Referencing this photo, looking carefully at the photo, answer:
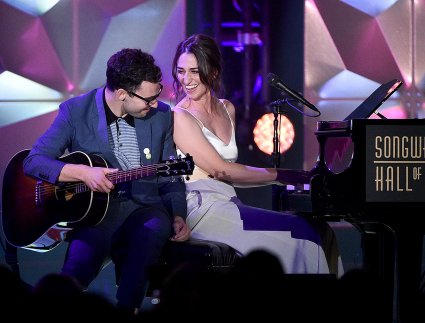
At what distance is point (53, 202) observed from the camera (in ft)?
14.9

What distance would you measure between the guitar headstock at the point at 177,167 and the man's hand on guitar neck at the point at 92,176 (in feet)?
0.78

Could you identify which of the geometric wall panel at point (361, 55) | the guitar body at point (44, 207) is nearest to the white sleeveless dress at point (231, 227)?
the guitar body at point (44, 207)

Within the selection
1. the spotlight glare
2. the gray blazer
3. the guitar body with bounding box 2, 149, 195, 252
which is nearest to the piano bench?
the gray blazer

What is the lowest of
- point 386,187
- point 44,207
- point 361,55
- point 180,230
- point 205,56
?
point 180,230

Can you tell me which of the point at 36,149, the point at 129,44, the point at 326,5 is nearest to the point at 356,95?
the point at 326,5

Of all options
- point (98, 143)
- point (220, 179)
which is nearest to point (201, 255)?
point (220, 179)

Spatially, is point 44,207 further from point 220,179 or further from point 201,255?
point 220,179

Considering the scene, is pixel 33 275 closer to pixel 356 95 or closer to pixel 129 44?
pixel 129 44

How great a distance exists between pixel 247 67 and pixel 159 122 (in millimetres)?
2404

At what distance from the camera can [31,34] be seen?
6938 mm

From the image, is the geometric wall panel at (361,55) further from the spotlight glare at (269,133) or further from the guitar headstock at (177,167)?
the guitar headstock at (177,167)

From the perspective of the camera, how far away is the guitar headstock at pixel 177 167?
4328 millimetres

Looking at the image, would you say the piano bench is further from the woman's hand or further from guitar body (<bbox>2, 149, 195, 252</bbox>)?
guitar body (<bbox>2, 149, 195, 252</bbox>)

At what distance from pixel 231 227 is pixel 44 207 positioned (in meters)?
1.01
